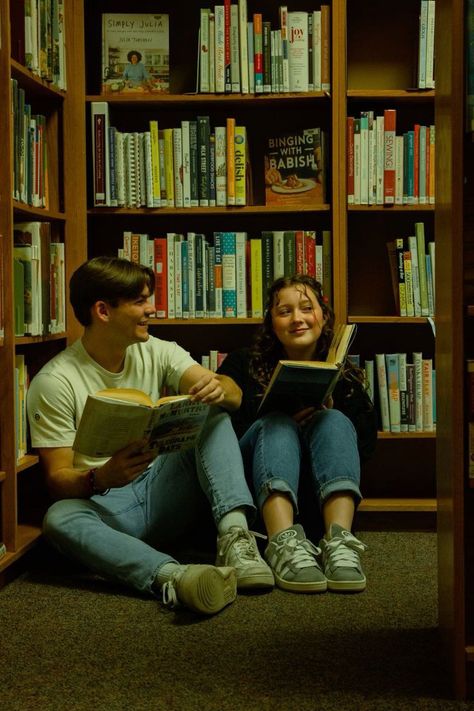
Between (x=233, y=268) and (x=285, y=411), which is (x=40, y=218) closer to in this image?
(x=233, y=268)

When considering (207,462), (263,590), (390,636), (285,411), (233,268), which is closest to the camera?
(390,636)

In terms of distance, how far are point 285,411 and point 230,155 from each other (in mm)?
870

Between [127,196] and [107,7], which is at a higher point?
[107,7]

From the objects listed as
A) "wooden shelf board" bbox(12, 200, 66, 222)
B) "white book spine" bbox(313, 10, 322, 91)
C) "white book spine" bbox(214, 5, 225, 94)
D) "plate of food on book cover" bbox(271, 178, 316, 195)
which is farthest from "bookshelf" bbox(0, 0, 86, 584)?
"white book spine" bbox(313, 10, 322, 91)

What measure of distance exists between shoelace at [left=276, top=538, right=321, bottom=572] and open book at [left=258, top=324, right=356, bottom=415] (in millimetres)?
390

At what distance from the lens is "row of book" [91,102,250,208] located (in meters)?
2.78

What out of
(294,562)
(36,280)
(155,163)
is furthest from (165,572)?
(155,163)

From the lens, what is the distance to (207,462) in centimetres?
222

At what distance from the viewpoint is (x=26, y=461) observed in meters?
2.33

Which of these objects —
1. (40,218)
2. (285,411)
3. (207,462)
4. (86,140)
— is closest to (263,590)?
(207,462)

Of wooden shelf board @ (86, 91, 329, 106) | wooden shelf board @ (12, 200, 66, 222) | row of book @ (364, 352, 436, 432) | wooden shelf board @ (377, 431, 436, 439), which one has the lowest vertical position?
wooden shelf board @ (377, 431, 436, 439)

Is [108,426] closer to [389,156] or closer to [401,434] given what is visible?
[401,434]

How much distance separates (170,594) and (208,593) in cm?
10

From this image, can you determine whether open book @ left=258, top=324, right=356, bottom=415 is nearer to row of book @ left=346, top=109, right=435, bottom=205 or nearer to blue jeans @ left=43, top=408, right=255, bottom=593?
blue jeans @ left=43, top=408, right=255, bottom=593
